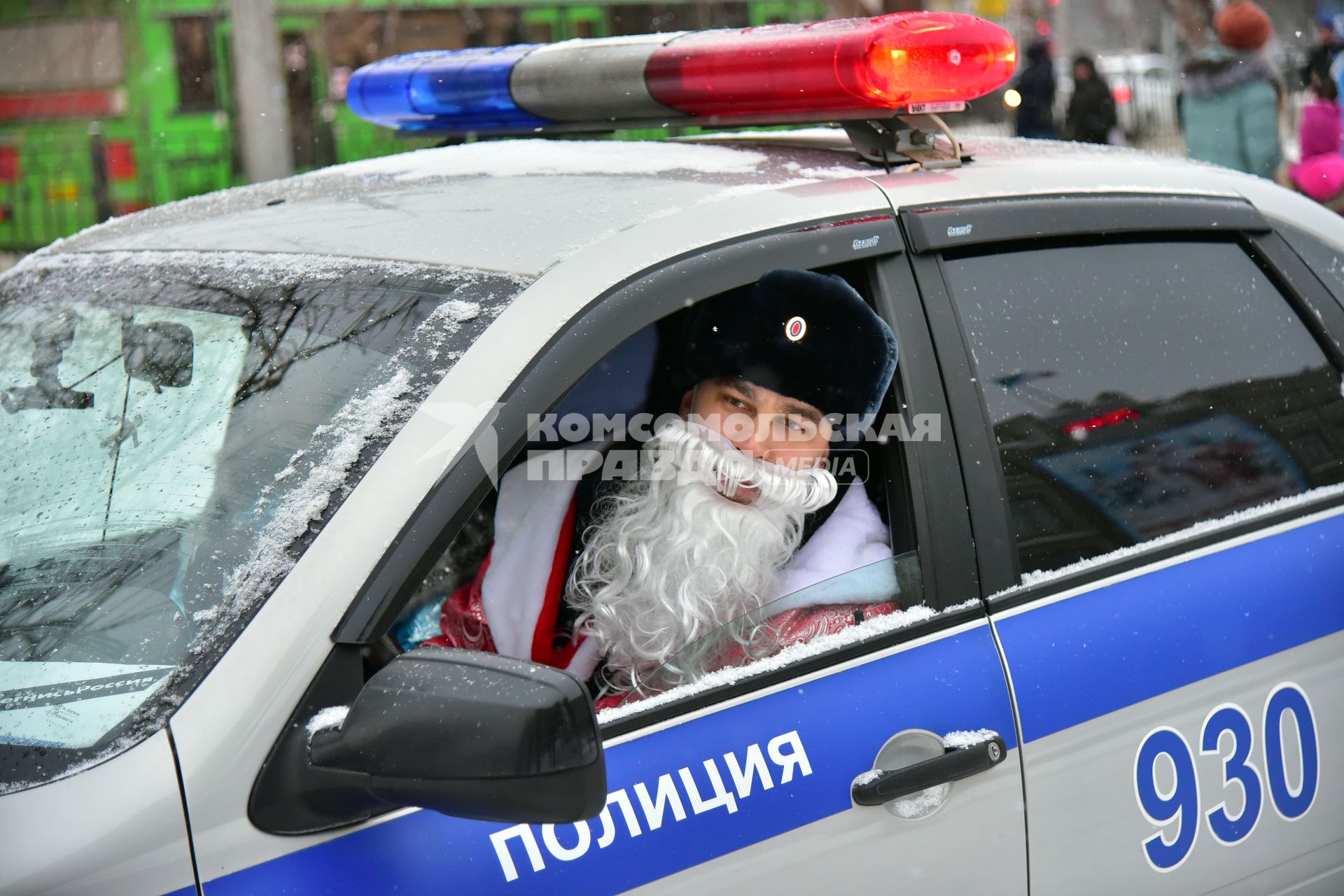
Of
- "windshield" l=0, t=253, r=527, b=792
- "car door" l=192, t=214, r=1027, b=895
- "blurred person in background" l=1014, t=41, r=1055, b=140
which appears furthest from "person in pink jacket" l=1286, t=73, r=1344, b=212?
"windshield" l=0, t=253, r=527, b=792

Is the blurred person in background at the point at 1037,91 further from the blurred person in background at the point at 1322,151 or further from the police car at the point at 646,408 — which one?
the police car at the point at 646,408

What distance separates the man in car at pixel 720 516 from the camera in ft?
6.17

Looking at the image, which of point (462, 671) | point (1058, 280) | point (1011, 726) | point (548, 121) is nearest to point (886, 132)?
point (1058, 280)

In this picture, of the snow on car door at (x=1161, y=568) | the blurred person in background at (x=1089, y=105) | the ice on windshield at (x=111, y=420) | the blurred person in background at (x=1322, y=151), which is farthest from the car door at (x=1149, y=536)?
the blurred person in background at (x=1089, y=105)

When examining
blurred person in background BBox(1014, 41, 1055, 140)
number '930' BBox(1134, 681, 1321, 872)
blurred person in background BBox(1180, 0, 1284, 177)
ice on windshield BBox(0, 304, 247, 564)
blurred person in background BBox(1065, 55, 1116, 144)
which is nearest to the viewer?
ice on windshield BBox(0, 304, 247, 564)

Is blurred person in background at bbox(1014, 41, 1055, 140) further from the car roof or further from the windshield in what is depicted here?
the windshield

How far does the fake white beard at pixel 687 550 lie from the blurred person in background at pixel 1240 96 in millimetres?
6061

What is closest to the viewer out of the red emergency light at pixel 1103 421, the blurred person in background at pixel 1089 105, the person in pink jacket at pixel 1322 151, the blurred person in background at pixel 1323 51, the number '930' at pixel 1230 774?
the number '930' at pixel 1230 774

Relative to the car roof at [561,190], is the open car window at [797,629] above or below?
below

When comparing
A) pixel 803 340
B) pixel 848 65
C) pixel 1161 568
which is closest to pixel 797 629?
pixel 803 340

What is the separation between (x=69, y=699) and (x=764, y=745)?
0.79 meters

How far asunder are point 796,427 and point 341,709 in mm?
891

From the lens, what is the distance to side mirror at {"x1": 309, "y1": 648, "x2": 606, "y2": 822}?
1.27 m

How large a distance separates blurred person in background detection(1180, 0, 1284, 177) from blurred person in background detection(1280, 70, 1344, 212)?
7.1 inches
